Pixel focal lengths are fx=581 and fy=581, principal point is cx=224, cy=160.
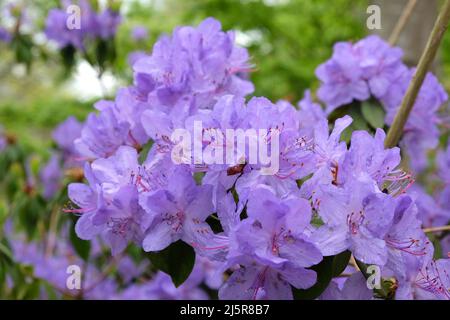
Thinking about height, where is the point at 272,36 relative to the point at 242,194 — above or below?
below

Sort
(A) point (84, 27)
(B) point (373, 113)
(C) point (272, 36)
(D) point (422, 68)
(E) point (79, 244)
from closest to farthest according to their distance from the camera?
(D) point (422, 68), (B) point (373, 113), (E) point (79, 244), (A) point (84, 27), (C) point (272, 36)

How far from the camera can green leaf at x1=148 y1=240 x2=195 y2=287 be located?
94cm

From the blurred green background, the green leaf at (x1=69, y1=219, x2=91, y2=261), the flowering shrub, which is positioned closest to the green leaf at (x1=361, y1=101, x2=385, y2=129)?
the flowering shrub

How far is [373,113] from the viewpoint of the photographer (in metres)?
1.28

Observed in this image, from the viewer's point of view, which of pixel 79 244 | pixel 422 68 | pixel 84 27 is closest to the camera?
pixel 422 68

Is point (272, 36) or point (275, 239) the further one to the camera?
point (272, 36)

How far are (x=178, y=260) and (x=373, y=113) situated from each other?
59 cm

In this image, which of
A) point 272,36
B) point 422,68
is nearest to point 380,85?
point 422,68

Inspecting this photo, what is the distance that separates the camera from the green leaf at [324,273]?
0.85 meters

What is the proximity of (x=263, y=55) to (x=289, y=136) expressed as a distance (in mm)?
3968

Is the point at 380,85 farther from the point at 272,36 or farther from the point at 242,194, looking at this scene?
the point at 272,36

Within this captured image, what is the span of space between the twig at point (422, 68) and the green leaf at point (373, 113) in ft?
0.30
